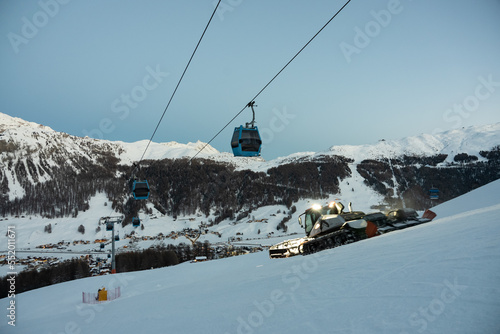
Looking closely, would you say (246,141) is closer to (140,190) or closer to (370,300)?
(370,300)

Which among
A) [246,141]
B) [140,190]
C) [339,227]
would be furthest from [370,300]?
[140,190]

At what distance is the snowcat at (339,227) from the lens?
16422 mm

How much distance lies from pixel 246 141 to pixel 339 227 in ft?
24.2

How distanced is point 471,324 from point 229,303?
5649mm

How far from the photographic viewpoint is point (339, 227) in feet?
56.0

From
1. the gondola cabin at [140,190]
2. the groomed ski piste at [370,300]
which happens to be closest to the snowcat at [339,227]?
the groomed ski piste at [370,300]

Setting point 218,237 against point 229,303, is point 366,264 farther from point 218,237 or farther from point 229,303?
point 218,237

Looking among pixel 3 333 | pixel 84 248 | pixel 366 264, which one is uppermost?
pixel 84 248

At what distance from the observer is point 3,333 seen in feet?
47.3

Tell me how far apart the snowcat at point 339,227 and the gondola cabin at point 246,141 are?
6.21m

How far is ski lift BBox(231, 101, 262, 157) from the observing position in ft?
51.6

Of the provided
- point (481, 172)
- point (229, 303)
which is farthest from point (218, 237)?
point (481, 172)

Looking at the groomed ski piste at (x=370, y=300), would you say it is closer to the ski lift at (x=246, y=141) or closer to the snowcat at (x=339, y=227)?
the snowcat at (x=339, y=227)

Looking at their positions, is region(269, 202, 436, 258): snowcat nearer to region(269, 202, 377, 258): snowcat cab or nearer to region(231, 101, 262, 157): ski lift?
region(269, 202, 377, 258): snowcat cab
